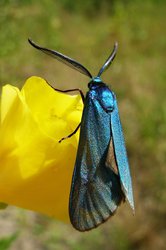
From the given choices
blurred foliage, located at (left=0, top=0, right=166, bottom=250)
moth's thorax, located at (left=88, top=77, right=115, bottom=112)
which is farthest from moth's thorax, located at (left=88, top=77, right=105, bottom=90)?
blurred foliage, located at (left=0, top=0, right=166, bottom=250)

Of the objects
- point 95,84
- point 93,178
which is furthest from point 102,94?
point 93,178

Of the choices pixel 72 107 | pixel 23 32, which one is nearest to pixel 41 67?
pixel 23 32

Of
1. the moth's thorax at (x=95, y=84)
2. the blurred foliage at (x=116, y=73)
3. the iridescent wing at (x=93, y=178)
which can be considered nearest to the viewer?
the iridescent wing at (x=93, y=178)

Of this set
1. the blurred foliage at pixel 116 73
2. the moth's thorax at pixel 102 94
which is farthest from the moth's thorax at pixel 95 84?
the blurred foliage at pixel 116 73

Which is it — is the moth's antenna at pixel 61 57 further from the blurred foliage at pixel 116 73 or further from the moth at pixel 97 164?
the blurred foliage at pixel 116 73

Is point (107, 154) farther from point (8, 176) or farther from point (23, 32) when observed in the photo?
point (23, 32)

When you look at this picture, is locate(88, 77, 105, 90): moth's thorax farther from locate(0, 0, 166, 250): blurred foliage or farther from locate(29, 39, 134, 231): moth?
locate(0, 0, 166, 250): blurred foliage
